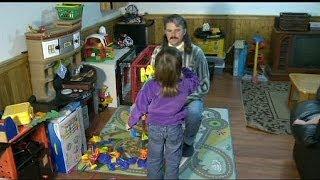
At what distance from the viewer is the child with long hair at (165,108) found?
174cm

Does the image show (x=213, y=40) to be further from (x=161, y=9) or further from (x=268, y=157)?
(x=268, y=157)

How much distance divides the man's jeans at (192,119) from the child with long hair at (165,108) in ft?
1.22

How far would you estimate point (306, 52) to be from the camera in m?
4.11

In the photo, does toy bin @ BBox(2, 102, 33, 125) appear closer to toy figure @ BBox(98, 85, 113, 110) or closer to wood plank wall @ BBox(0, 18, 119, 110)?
wood plank wall @ BBox(0, 18, 119, 110)

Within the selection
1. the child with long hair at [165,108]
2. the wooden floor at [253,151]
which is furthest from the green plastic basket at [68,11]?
the child with long hair at [165,108]

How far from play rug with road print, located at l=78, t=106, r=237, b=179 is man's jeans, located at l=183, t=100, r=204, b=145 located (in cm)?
19

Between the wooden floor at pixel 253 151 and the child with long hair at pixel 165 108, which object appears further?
the wooden floor at pixel 253 151

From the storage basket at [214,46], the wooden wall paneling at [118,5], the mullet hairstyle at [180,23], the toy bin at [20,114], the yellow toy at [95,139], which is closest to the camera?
the toy bin at [20,114]

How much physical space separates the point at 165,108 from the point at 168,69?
0.84 feet

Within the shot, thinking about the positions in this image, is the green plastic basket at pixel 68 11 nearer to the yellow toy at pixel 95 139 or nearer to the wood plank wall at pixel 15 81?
the wood plank wall at pixel 15 81

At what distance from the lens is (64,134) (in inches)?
89.1

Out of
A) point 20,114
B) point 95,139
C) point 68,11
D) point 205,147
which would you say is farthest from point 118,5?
point 20,114

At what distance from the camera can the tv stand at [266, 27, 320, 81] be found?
4035 mm

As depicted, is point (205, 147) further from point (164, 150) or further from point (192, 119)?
point (164, 150)
